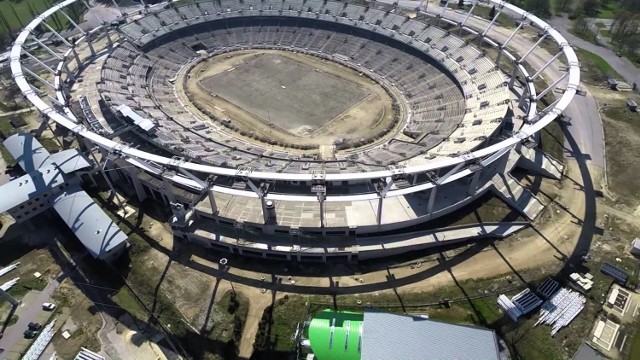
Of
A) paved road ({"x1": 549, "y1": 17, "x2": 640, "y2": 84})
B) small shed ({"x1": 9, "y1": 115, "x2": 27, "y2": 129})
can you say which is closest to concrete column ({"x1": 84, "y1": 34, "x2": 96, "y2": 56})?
small shed ({"x1": 9, "y1": 115, "x2": 27, "y2": 129})

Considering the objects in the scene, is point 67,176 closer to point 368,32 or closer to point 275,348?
point 275,348

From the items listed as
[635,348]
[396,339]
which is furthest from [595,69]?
[396,339]

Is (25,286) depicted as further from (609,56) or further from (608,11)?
(608,11)

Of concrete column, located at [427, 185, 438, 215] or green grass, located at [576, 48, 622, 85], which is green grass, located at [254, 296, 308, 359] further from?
green grass, located at [576, 48, 622, 85]

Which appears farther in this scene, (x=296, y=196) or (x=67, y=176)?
(x=67, y=176)

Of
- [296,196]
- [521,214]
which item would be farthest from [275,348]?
[521,214]

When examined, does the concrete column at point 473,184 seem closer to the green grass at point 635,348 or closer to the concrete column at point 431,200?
the concrete column at point 431,200

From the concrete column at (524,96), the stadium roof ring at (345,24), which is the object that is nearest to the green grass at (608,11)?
the stadium roof ring at (345,24)

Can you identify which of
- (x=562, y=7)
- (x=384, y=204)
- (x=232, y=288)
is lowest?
(x=232, y=288)
